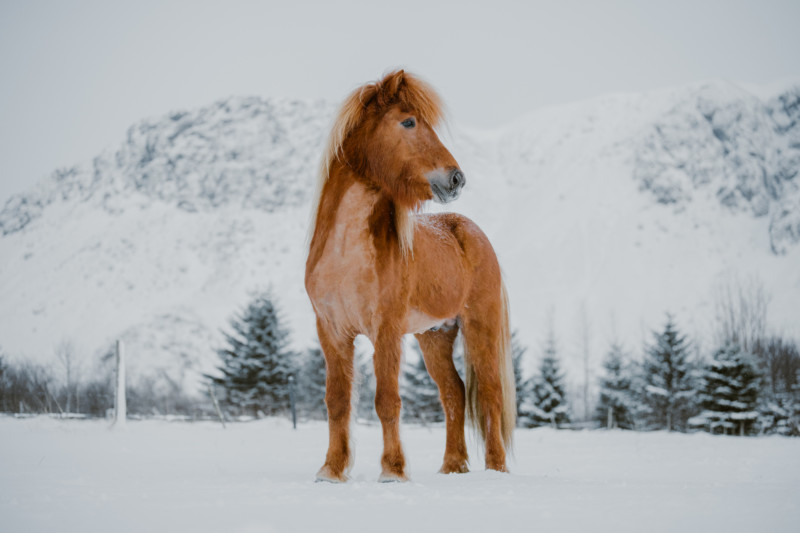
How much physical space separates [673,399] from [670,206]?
149 ft

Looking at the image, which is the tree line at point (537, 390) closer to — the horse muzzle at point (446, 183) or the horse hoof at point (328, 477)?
the horse hoof at point (328, 477)

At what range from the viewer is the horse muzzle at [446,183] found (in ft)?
14.7

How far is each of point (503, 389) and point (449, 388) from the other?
0.52 m

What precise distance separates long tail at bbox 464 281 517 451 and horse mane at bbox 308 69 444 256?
168 centimetres

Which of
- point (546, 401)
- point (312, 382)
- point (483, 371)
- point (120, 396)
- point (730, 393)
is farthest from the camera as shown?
point (312, 382)

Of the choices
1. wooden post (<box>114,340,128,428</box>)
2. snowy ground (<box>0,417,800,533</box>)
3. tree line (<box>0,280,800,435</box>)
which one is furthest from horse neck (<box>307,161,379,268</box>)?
tree line (<box>0,280,800,435</box>)

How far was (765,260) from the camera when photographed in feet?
185

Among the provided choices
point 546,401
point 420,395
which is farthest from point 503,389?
point 420,395

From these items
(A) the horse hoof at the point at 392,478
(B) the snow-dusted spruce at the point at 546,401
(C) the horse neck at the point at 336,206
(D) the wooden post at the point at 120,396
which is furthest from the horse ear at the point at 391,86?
(B) the snow-dusted spruce at the point at 546,401

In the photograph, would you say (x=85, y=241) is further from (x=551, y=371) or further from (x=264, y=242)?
(x=551, y=371)

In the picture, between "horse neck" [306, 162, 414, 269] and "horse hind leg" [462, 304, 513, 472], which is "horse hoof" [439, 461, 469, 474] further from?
"horse neck" [306, 162, 414, 269]

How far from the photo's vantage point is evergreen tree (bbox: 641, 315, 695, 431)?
25.5 metres

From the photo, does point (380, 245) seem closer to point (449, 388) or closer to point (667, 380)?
point (449, 388)

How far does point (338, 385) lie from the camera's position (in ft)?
15.2
